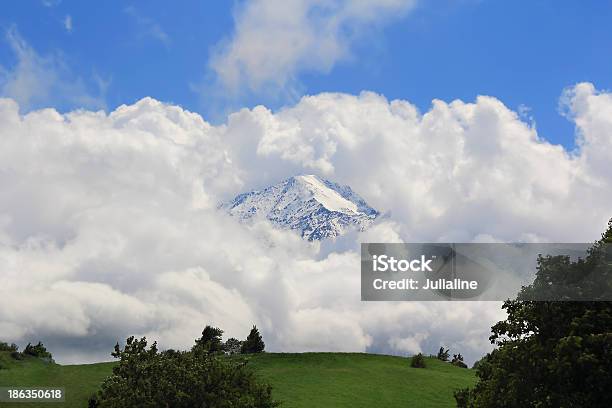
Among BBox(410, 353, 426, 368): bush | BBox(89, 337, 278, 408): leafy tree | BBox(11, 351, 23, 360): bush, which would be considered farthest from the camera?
BBox(410, 353, 426, 368): bush

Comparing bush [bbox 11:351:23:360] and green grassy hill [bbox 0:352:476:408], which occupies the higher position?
bush [bbox 11:351:23:360]

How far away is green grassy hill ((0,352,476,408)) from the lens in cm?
8469

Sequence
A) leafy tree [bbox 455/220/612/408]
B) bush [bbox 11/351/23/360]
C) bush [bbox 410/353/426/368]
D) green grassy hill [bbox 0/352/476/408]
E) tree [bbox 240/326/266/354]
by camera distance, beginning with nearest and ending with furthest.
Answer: leafy tree [bbox 455/220/612/408], green grassy hill [bbox 0/352/476/408], bush [bbox 11/351/23/360], bush [bbox 410/353/426/368], tree [bbox 240/326/266/354]

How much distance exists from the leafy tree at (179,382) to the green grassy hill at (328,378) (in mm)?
26389

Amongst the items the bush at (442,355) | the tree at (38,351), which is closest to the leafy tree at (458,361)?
the bush at (442,355)

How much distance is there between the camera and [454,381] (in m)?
98.2

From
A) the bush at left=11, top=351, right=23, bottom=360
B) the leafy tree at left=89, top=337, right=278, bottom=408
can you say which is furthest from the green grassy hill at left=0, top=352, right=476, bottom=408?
the leafy tree at left=89, top=337, right=278, bottom=408

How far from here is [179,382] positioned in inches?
2077

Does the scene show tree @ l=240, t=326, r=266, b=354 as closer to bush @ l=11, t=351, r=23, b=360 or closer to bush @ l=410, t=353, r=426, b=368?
bush @ l=410, t=353, r=426, b=368

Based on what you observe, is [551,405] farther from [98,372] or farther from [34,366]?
[34,366]

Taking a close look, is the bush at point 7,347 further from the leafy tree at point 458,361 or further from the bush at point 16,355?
the leafy tree at point 458,361

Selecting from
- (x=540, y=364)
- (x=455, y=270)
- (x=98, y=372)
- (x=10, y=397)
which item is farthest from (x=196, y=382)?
(x=98, y=372)

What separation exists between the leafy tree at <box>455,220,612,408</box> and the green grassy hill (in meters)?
42.7

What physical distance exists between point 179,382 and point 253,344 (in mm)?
67706
